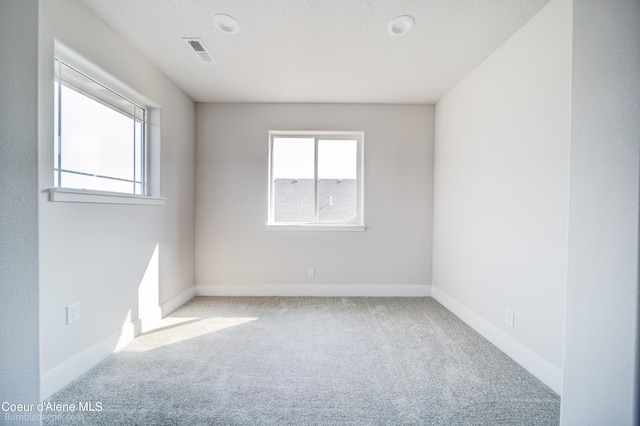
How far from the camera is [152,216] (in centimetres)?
247

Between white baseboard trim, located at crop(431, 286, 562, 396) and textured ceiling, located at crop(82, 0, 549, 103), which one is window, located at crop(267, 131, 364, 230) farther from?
white baseboard trim, located at crop(431, 286, 562, 396)

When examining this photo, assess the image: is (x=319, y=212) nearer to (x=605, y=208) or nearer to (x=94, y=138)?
(x=94, y=138)

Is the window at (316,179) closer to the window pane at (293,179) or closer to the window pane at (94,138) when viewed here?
the window pane at (293,179)

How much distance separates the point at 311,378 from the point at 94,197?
6.26ft

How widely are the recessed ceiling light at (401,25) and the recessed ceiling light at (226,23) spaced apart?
1.11 meters

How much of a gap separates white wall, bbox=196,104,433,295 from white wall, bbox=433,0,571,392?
569 mm

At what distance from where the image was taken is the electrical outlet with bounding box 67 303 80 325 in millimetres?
1646

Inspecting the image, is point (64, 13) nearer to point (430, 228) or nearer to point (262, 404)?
point (262, 404)

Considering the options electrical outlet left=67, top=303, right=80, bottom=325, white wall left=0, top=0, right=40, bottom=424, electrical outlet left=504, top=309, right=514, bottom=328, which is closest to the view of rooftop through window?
electrical outlet left=504, top=309, right=514, bottom=328

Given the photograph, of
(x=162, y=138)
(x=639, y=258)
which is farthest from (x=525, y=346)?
(x=162, y=138)

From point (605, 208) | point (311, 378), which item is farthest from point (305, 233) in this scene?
point (605, 208)

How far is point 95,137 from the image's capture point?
1.93 metres

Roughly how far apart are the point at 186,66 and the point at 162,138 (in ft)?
2.40

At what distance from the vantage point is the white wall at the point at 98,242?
4.95ft
